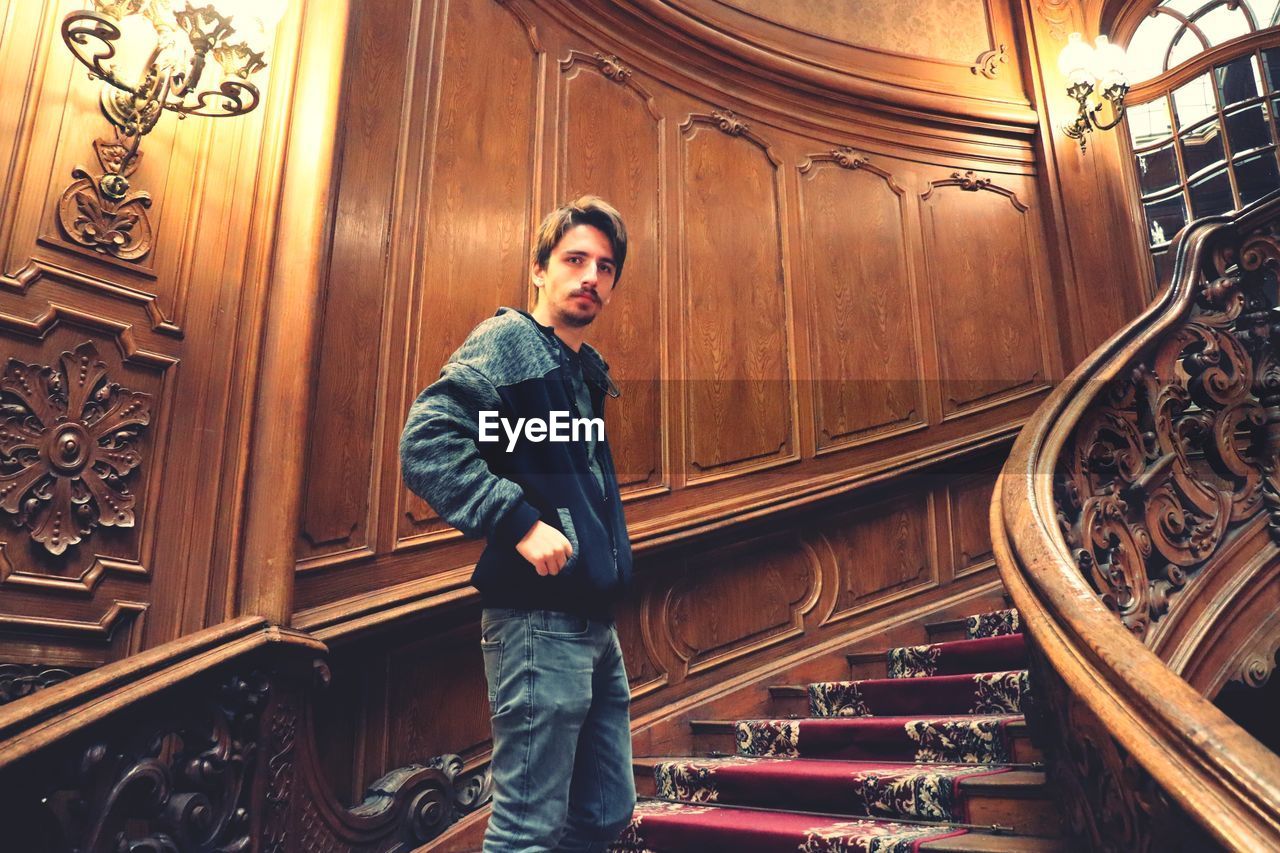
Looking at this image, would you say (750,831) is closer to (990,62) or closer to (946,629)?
(946,629)

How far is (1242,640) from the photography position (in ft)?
8.09

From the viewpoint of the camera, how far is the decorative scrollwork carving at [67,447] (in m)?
1.90

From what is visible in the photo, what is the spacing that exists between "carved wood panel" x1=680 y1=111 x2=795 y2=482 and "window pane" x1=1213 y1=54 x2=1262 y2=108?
119 inches

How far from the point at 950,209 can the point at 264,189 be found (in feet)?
12.2

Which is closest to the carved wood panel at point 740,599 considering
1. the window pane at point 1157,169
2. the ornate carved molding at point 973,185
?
the ornate carved molding at point 973,185

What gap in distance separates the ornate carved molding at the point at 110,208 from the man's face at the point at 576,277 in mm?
1186

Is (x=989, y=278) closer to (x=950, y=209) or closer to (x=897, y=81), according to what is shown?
(x=950, y=209)

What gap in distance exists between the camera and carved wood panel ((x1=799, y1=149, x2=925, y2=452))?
4.27 metres

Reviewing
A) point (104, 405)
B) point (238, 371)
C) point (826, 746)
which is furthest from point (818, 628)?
point (104, 405)

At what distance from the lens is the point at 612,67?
3.82 metres

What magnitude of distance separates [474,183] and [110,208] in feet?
4.07

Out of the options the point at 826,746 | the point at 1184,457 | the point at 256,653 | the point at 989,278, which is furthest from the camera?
the point at 989,278

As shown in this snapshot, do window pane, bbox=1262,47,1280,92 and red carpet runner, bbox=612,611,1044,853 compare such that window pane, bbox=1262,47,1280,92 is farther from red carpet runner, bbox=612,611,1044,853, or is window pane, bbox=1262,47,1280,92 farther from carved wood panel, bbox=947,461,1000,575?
red carpet runner, bbox=612,611,1044,853

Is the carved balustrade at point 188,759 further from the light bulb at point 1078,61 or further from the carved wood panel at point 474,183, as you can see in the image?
the light bulb at point 1078,61
